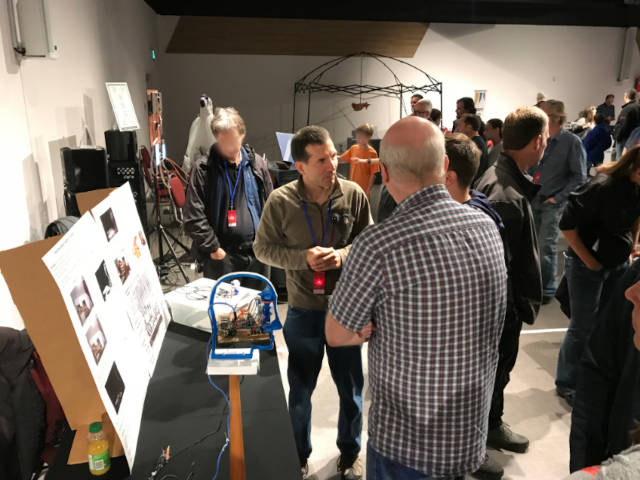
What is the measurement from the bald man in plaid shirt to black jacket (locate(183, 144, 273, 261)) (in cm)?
168

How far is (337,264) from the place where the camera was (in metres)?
1.88

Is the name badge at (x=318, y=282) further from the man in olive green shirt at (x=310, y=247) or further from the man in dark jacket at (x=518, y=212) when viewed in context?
the man in dark jacket at (x=518, y=212)

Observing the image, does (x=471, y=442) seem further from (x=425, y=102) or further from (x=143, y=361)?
(x=425, y=102)

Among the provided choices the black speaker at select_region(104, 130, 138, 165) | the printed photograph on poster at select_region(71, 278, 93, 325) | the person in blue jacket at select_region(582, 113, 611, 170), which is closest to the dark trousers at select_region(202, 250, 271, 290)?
the black speaker at select_region(104, 130, 138, 165)

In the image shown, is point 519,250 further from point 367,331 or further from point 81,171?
point 81,171

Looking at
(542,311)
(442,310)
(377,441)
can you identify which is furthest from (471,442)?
(542,311)

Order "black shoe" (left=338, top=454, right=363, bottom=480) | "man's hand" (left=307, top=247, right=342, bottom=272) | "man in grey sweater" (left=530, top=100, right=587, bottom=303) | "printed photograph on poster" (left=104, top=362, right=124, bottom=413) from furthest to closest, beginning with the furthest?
"man in grey sweater" (left=530, top=100, right=587, bottom=303) < "black shoe" (left=338, top=454, right=363, bottom=480) < "man's hand" (left=307, top=247, right=342, bottom=272) < "printed photograph on poster" (left=104, top=362, right=124, bottom=413)

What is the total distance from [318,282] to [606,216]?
1.43 m

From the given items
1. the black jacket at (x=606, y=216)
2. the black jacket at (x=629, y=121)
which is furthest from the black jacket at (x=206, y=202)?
the black jacket at (x=629, y=121)

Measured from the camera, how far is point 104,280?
1190 mm

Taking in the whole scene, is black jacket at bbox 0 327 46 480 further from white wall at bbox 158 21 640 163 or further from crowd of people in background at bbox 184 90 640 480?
white wall at bbox 158 21 640 163

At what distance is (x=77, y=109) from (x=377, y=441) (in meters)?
3.29

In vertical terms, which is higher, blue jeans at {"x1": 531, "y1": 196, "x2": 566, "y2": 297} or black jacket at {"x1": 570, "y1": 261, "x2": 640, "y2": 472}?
black jacket at {"x1": 570, "y1": 261, "x2": 640, "y2": 472}

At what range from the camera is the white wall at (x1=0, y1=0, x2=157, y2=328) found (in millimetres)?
2303
